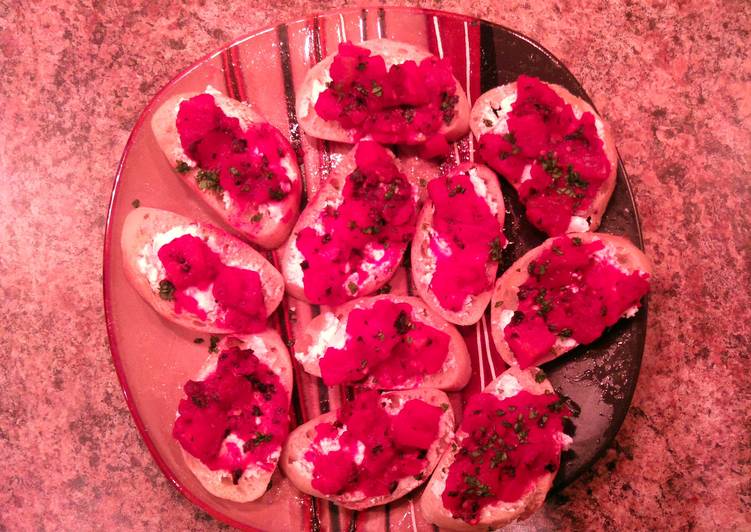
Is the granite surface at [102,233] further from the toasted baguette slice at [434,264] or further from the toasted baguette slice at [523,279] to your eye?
the toasted baguette slice at [434,264]

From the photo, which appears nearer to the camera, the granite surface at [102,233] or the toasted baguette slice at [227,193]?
the toasted baguette slice at [227,193]

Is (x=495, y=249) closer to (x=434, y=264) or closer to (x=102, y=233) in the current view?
(x=434, y=264)

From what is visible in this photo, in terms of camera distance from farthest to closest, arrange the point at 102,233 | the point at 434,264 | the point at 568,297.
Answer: the point at 102,233
the point at 434,264
the point at 568,297

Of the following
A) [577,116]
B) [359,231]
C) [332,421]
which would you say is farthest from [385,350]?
[577,116]

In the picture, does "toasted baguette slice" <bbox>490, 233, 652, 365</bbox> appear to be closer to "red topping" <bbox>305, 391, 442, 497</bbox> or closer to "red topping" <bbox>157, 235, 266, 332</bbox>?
"red topping" <bbox>305, 391, 442, 497</bbox>

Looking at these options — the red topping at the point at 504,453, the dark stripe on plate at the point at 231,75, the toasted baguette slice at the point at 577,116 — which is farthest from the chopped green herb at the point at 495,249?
the dark stripe on plate at the point at 231,75

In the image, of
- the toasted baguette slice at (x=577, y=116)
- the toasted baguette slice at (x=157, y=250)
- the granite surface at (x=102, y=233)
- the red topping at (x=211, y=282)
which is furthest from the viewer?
the granite surface at (x=102, y=233)

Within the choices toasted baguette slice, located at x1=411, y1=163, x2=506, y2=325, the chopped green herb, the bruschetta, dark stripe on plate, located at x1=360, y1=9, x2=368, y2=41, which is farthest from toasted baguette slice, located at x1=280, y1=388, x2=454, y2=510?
dark stripe on plate, located at x1=360, y1=9, x2=368, y2=41
